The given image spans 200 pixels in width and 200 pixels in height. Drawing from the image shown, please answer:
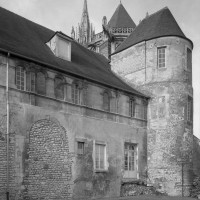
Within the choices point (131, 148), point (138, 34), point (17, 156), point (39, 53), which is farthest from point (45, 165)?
point (138, 34)

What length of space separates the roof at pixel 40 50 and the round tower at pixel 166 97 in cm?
146

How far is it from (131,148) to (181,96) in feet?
15.2

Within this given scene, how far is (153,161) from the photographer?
2456 centimetres

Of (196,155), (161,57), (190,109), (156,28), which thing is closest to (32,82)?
(161,57)

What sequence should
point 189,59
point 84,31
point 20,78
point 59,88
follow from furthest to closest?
point 84,31 → point 189,59 → point 59,88 → point 20,78

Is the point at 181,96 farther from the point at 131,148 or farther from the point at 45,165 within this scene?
the point at 45,165

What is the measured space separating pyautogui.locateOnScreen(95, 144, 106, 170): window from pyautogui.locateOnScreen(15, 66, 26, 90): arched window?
5.60 metres

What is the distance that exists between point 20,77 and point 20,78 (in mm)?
46

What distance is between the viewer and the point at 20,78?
1817 cm

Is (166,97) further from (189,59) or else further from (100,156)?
(100,156)

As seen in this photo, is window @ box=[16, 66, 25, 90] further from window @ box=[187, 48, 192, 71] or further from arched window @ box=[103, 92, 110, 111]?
window @ box=[187, 48, 192, 71]

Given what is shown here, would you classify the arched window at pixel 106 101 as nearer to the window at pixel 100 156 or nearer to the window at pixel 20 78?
the window at pixel 100 156

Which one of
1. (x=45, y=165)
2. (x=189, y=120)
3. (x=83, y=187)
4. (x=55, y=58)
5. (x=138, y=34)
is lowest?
(x=83, y=187)

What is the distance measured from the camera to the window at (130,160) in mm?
23359
